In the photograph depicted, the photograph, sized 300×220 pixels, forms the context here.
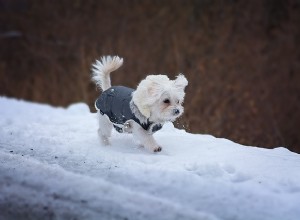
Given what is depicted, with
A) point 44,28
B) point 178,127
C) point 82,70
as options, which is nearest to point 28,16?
point 44,28

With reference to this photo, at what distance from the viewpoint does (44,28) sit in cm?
1577

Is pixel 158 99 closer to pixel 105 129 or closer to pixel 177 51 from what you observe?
pixel 105 129

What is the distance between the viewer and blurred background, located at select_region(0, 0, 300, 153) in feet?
39.4

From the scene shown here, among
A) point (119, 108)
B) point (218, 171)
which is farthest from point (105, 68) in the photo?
point (218, 171)

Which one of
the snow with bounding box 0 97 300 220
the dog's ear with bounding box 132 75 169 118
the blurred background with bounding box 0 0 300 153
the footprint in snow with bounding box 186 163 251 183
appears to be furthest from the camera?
the blurred background with bounding box 0 0 300 153

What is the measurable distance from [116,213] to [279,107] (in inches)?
378

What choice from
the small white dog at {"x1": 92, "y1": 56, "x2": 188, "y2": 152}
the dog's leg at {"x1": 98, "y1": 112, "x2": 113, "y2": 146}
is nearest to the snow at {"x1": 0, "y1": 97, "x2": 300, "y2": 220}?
the dog's leg at {"x1": 98, "y1": 112, "x2": 113, "y2": 146}

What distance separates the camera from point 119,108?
5125 mm

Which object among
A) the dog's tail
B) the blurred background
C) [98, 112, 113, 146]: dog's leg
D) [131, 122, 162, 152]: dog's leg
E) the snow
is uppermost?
the blurred background

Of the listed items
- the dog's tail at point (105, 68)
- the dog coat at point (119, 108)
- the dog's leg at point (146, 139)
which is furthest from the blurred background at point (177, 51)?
the dog's leg at point (146, 139)

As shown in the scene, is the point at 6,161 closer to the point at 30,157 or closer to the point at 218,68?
the point at 30,157

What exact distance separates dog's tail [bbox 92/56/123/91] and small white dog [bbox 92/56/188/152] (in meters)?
0.39

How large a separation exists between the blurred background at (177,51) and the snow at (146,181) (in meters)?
5.58

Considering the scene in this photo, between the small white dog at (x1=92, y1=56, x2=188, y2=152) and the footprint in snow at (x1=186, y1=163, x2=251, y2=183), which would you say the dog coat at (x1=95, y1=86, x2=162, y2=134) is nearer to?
the small white dog at (x1=92, y1=56, x2=188, y2=152)
